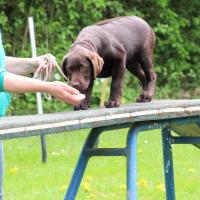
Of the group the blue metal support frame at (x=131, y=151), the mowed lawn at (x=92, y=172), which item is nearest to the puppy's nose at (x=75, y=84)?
the blue metal support frame at (x=131, y=151)

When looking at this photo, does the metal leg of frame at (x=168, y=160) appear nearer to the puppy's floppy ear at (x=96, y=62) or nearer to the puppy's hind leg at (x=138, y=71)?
the puppy's hind leg at (x=138, y=71)

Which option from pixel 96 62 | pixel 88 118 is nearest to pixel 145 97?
pixel 96 62

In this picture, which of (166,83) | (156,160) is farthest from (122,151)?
(166,83)

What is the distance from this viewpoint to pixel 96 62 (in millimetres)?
3949

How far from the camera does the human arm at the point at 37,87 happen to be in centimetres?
328

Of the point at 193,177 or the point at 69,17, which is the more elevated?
the point at 193,177

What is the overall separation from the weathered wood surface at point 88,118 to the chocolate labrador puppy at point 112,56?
1.06ft

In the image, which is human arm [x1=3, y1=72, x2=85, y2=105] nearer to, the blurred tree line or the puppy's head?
the puppy's head

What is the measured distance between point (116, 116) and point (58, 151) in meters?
4.59

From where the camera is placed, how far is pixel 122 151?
399cm

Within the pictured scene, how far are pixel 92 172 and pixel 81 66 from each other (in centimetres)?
301

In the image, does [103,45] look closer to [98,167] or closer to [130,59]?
[130,59]

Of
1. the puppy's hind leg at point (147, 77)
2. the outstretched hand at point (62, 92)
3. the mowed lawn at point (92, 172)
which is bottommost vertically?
the mowed lawn at point (92, 172)

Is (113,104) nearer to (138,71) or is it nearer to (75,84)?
(75,84)
